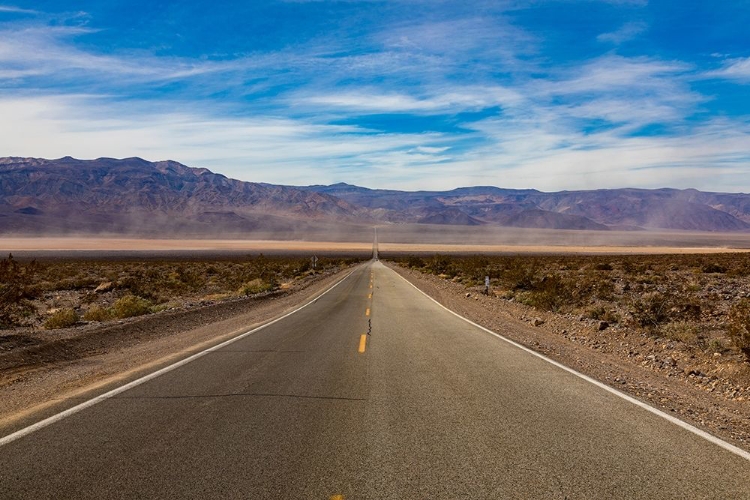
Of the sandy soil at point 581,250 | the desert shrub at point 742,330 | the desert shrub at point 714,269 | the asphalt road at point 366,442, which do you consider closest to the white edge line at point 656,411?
the asphalt road at point 366,442

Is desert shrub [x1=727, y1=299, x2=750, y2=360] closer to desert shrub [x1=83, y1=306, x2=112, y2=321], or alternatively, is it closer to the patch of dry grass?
the patch of dry grass

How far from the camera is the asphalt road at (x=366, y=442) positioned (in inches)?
172

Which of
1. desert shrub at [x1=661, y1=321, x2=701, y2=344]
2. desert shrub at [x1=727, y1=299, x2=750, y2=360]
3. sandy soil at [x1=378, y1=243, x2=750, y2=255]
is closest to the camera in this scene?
desert shrub at [x1=727, y1=299, x2=750, y2=360]

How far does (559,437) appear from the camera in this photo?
18.3 ft

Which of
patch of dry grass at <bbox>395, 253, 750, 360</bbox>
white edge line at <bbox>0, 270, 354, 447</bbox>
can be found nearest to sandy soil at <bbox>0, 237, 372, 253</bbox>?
patch of dry grass at <bbox>395, 253, 750, 360</bbox>

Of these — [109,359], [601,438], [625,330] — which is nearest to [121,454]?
[601,438]

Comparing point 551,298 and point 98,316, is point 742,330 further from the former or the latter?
point 98,316

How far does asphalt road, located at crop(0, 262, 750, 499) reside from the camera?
438cm

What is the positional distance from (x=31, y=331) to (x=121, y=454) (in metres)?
10.4

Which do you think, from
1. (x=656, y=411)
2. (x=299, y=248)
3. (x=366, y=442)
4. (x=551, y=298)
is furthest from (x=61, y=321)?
(x=299, y=248)

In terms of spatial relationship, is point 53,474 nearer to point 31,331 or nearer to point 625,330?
point 31,331

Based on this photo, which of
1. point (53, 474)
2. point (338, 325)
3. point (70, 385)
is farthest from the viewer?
point (338, 325)

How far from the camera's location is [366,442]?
537 cm

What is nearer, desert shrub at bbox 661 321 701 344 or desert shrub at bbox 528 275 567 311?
desert shrub at bbox 661 321 701 344
